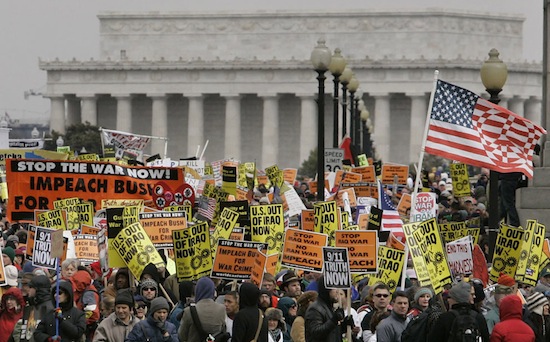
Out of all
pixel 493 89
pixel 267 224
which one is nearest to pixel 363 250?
pixel 267 224

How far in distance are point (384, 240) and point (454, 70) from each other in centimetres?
12983

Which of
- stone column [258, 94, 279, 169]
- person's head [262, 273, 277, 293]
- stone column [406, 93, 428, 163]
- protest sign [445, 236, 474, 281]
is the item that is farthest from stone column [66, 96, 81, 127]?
person's head [262, 273, 277, 293]

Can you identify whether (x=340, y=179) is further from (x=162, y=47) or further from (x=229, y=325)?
(x=162, y=47)

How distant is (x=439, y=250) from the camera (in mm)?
23594

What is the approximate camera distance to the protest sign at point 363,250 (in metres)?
25.0

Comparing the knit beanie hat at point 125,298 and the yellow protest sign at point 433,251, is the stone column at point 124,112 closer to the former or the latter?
the yellow protest sign at point 433,251

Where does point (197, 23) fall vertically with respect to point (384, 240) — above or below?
above

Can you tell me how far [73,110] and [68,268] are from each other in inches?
5875

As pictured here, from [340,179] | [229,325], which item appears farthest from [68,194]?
[340,179]

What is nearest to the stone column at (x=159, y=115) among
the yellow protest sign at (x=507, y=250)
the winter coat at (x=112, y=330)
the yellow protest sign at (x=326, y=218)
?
the yellow protest sign at (x=326, y=218)

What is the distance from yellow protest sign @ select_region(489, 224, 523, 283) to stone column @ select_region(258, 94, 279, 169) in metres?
139

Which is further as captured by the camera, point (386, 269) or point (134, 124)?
point (134, 124)

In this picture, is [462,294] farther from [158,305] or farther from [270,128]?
[270,128]

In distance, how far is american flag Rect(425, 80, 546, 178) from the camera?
26.6 m
